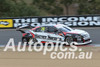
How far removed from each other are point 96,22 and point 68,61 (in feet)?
38.4

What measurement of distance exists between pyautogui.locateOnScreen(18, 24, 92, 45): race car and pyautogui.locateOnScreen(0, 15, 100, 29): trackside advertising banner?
24.6ft

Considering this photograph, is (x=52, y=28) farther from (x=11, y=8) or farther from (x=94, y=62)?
(x=11, y=8)

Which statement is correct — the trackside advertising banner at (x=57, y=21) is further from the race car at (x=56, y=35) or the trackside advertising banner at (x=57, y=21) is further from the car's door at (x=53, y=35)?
the car's door at (x=53, y=35)

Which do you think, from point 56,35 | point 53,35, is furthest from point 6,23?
point 56,35

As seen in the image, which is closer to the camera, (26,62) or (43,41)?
(26,62)

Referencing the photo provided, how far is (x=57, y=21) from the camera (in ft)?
67.2

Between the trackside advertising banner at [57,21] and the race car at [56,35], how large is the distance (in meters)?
7.49

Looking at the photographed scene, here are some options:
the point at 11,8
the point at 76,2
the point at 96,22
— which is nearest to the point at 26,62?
the point at 96,22

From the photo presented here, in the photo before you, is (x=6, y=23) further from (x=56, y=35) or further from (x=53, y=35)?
(x=56, y=35)

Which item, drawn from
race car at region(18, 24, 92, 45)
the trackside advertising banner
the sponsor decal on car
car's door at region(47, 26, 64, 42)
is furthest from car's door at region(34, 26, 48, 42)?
the sponsor decal on car

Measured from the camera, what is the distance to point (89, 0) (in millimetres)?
40094

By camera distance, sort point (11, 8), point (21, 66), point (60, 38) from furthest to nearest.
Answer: point (11, 8) < point (60, 38) < point (21, 66)

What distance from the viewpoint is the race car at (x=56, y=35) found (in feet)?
40.2

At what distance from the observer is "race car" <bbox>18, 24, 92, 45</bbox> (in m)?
12.3
